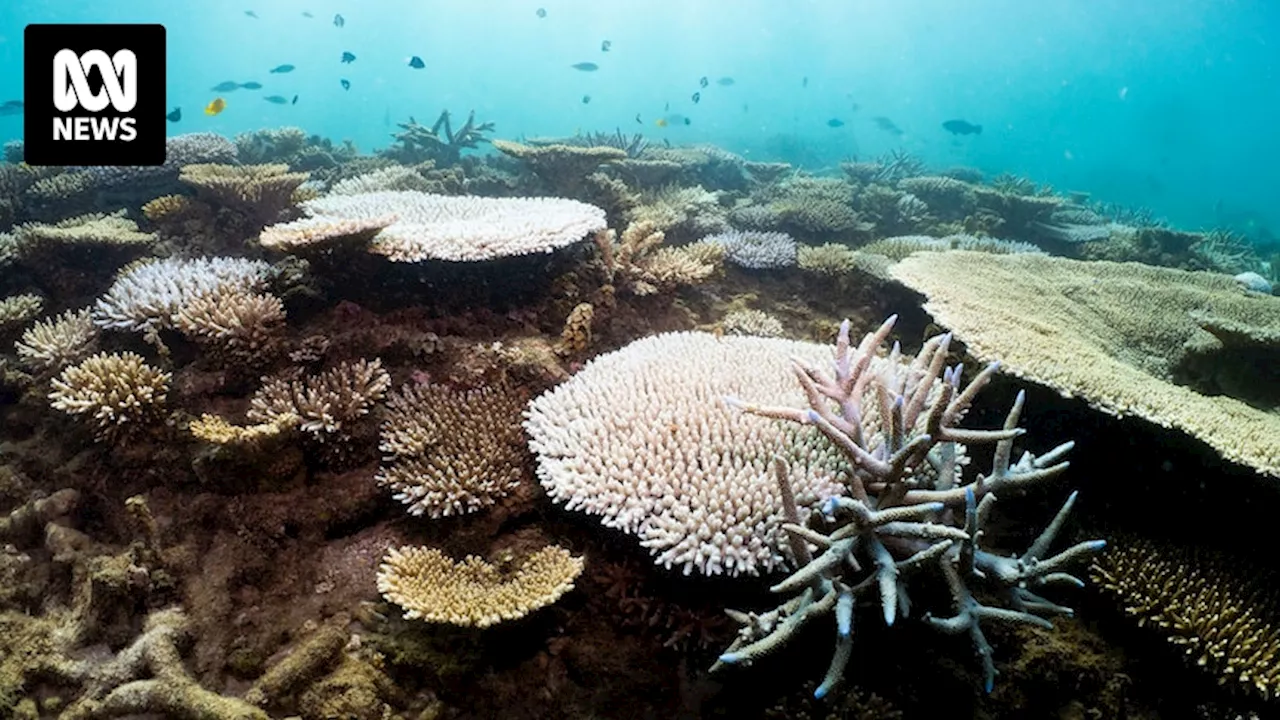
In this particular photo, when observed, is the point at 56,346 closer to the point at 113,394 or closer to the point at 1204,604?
the point at 113,394

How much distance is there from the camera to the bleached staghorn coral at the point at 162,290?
13.4 feet

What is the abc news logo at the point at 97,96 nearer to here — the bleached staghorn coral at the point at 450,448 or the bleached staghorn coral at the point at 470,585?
the bleached staghorn coral at the point at 450,448

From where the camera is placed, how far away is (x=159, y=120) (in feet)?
16.4

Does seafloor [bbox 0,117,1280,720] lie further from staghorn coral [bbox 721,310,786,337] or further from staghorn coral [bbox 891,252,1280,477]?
staghorn coral [bbox 721,310,786,337]

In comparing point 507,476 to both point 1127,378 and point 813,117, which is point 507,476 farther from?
point 813,117

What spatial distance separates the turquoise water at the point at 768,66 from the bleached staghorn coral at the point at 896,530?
7081 centimetres

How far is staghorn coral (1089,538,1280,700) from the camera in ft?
9.34

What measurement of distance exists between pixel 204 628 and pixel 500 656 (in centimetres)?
144

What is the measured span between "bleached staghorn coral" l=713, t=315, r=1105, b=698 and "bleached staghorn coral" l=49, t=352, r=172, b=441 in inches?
133

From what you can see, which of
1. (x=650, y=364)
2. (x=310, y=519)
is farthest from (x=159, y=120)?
(x=650, y=364)

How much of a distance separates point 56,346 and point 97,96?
88.4 inches

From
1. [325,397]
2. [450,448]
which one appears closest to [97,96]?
[325,397]

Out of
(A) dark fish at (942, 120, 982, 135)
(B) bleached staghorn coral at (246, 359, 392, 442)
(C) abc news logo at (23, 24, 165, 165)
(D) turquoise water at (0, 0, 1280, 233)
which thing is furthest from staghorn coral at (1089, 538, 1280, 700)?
(D) turquoise water at (0, 0, 1280, 233)

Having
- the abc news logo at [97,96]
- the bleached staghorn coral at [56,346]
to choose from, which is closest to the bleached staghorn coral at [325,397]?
the bleached staghorn coral at [56,346]
